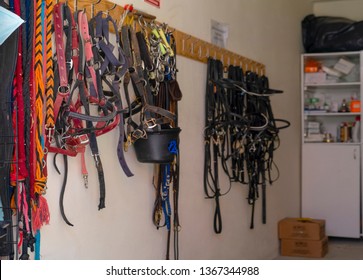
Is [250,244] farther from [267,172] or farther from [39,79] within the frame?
[39,79]

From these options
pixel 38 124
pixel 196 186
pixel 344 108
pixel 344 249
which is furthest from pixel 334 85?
pixel 38 124

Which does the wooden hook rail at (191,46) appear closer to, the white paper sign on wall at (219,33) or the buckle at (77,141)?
the white paper sign on wall at (219,33)

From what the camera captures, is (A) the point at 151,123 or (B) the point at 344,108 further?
(B) the point at 344,108

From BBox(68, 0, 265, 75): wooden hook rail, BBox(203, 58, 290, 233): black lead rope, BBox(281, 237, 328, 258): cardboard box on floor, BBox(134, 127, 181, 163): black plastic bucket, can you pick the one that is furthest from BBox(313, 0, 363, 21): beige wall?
BBox(134, 127, 181, 163): black plastic bucket

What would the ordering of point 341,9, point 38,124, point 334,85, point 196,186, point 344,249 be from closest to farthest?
point 38,124
point 196,186
point 344,249
point 334,85
point 341,9

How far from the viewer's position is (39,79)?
2.43m

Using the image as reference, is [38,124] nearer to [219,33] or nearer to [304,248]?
[219,33]

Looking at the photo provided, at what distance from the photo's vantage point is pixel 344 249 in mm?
6320

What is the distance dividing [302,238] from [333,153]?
1.33 metres

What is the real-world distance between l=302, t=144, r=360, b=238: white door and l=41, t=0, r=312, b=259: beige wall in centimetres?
17

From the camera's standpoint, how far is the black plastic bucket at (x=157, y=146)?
3127 millimetres

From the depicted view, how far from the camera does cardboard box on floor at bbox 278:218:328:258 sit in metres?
5.82

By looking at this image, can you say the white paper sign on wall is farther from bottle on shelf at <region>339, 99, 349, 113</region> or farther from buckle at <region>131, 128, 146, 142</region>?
bottle on shelf at <region>339, 99, 349, 113</region>

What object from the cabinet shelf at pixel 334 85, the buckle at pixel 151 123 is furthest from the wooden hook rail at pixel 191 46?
the cabinet shelf at pixel 334 85
